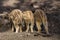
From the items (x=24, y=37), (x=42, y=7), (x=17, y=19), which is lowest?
(x=24, y=37)

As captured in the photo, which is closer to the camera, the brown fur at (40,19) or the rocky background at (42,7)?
the brown fur at (40,19)

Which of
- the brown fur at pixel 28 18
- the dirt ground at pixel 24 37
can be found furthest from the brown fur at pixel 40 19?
the dirt ground at pixel 24 37

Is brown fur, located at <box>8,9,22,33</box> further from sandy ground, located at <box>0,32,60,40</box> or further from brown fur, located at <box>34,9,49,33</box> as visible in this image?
sandy ground, located at <box>0,32,60,40</box>

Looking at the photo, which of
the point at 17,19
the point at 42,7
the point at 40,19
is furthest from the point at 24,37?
the point at 42,7

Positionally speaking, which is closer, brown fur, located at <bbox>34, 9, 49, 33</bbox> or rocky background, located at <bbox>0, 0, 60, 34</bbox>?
brown fur, located at <bbox>34, 9, 49, 33</bbox>

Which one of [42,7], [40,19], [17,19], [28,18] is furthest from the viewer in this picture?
[42,7]

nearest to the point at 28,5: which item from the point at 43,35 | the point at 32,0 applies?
the point at 32,0

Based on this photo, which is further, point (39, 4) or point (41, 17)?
point (39, 4)

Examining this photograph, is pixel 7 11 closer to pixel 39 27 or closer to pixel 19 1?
pixel 19 1

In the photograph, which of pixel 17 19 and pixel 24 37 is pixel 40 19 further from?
pixel 24 37

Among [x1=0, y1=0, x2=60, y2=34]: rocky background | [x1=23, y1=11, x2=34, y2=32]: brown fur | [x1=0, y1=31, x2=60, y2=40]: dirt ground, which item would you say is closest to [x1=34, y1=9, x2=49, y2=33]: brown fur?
[x1=23, y1=11, x2=34, y2=32]: brown fur

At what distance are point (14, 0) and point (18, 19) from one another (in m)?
1.91

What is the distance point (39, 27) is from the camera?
32.2 ft

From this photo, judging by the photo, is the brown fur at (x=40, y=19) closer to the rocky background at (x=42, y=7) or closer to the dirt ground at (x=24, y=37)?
the rocky background at (x=42, y=7)
